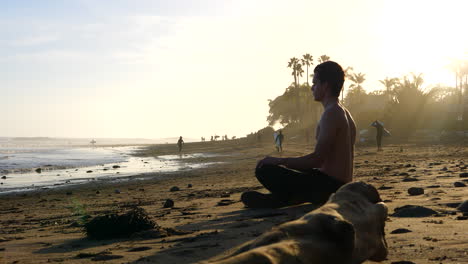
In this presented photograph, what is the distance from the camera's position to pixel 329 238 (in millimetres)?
2713

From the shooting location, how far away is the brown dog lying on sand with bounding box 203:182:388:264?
2350mm

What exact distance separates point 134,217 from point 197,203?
3.07 meters

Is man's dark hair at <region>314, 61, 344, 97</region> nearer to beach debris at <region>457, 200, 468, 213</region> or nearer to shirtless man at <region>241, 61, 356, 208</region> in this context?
shirtless man at <region>241, 61, 356, 208</region>

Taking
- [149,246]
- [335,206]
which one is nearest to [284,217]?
[149,246]

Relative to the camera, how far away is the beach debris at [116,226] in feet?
17.9

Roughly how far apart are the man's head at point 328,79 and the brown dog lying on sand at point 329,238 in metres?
1.98

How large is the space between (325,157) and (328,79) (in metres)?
0.90

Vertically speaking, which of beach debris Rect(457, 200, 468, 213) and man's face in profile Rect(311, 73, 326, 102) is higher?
man's face in profile Rect(311, 73, 326, 102)

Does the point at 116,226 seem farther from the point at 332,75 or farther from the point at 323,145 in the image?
the point at 332,75

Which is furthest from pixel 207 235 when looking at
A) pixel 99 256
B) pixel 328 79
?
pixel 328 79

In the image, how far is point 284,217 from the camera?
5656mm

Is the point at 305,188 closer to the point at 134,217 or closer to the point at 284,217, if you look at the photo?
the point at 284,217

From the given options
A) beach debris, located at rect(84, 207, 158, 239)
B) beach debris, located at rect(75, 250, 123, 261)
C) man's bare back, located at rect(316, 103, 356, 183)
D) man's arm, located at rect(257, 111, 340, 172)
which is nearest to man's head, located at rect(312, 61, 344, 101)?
man's bare back, located at rect(316, 103, 356, 183)

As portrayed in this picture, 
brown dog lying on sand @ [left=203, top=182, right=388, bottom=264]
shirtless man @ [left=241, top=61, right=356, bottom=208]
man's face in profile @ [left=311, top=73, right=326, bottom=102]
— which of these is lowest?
brown dog lying on sand @ [left=203, top=182, right=388, bottom=264]
